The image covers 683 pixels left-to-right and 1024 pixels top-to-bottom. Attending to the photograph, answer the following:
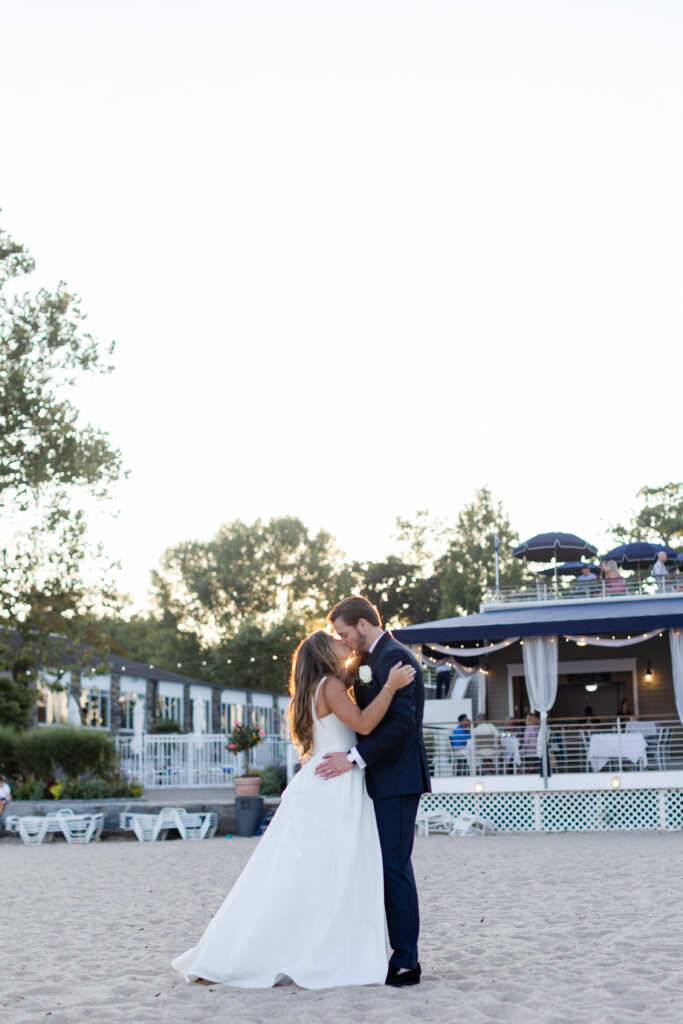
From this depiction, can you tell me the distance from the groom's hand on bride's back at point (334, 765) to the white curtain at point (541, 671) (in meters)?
15.7

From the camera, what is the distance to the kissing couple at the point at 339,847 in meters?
5.56

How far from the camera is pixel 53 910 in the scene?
32.6 feet

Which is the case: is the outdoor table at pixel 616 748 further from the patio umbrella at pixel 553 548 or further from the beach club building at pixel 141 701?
the beach club building at pixel 141 701

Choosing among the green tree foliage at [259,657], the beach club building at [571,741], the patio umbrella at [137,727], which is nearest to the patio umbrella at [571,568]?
the beach club building at [571,741]

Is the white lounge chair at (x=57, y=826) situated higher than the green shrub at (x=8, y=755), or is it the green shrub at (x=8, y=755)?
the green shrub at (x=8, y=755)

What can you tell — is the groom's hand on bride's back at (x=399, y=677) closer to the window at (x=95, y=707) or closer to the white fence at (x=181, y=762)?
the white fence at (x=181, y=762)

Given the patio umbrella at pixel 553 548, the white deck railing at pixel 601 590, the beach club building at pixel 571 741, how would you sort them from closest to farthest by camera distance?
1. the beach club building at pixel 571 741
2. the white deck railing at pixel 601 590
3. the patio umbrella at pixel 553 548

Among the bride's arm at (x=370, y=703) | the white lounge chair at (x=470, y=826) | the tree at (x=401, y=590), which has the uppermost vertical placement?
the tree at (x=401, y=590)

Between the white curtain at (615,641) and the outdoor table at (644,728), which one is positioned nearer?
the white curtain at (615,641)

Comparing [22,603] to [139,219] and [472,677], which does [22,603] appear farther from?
[472,677]

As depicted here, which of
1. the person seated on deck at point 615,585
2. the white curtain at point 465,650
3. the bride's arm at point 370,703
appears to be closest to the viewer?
the bride's arm at point 370,703

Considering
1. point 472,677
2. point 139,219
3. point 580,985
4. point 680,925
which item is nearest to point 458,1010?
point 580,985

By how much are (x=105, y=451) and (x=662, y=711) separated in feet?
42.8

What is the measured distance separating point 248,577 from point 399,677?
6131cm
